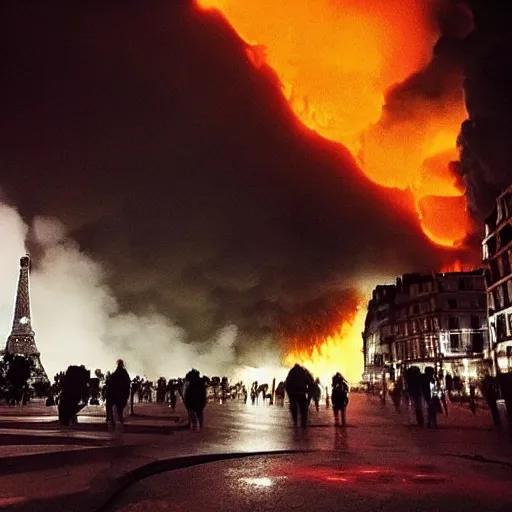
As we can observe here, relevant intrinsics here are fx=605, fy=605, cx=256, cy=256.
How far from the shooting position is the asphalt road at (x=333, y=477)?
242 inches

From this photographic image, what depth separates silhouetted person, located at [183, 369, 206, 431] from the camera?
53.2 feet

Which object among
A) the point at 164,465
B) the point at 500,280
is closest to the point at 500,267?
the point at 500,280

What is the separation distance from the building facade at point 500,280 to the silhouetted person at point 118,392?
45723 mm

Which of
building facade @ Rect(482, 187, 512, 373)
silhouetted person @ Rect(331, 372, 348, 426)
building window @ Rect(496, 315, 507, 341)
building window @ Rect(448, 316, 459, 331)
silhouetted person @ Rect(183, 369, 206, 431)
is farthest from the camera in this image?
building window @ Rect(448, 316, 459, 331)

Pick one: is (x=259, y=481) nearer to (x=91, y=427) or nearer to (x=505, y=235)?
(x=91, y=427)

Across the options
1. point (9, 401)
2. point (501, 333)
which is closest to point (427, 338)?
point (501, 333)

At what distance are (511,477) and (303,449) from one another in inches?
155

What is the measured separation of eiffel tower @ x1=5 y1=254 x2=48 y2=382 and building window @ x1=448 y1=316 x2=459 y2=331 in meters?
54.8

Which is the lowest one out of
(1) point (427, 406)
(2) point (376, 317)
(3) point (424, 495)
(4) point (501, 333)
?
(3) point (424, 495)

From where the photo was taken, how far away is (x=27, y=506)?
5.37 metres

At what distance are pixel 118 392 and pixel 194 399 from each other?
7.81 feet

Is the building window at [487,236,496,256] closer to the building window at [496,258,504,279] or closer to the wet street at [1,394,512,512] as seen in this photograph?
the building window at [496,258,504,279]

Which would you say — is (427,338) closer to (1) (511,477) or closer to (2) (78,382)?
(2) (78,382)

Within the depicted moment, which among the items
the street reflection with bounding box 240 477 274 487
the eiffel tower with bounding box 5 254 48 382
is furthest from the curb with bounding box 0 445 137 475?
the eiffel tower with bounding box 5 254 48 382
